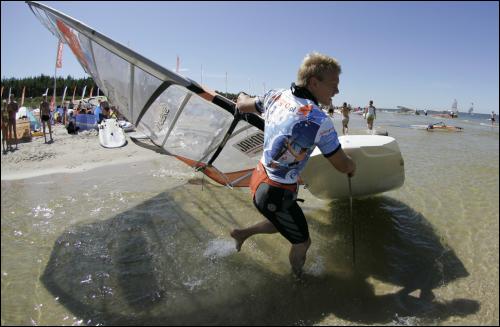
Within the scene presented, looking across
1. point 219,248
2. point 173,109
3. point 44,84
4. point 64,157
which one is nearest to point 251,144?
point 173,109

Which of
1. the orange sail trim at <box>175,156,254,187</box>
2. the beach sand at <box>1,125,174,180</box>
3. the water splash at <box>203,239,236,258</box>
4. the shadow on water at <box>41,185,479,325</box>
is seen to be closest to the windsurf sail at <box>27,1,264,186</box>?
the orange sail trim at <box>175,156,254,187</box>

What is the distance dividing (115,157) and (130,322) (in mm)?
7542

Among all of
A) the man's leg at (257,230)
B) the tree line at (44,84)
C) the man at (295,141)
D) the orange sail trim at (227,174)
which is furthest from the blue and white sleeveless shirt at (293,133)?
the tree line at (44,84)

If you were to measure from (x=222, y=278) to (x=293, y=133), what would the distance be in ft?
5.21

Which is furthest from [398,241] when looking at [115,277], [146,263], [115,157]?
[115,157]

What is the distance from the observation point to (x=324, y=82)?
253 cm

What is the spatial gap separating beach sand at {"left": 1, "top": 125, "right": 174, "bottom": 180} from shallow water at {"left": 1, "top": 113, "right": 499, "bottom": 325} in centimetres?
183

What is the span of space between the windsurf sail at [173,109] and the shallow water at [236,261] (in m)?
0.82

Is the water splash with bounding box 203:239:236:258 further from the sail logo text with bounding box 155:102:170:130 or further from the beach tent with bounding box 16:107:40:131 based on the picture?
the beach tent with bounding box 16:107:40:131

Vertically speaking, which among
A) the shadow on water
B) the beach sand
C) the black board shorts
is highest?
the black board shorts

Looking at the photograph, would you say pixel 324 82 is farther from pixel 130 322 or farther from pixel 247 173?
pixel 247 173

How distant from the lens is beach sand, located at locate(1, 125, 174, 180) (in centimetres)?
755

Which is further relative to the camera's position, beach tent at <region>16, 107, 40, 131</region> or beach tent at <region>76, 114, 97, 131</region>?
beach tent at <region>76, 114, 97, 131</region>

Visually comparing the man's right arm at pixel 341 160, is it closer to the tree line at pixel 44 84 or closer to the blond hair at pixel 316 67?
the blond hair at pixel 316 67
